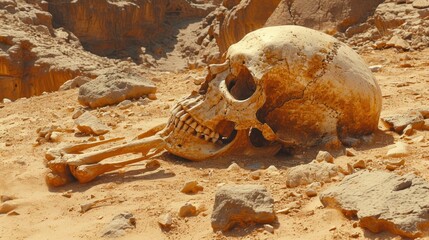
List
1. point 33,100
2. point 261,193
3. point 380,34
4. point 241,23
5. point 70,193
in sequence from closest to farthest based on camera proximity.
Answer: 1. point 261,193
2. point 70,193
3. point 33,100
4. point 380,34
5. point 241,23

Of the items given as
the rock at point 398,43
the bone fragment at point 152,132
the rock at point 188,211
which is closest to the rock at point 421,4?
the rock at point 398,43

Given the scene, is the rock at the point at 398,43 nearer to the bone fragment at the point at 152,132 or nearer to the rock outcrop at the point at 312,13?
the rock outcrop at the point at 312,13

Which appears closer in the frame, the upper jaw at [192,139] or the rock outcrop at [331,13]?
the upper jaw at [192,139]

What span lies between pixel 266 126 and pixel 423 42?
502 centimetres

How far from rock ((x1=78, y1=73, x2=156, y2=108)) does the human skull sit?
8.20 ft

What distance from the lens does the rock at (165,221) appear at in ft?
10.4

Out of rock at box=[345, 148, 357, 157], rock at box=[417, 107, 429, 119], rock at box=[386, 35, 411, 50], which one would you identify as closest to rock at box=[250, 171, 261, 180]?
rock at box=[345, 148, 357, 157]

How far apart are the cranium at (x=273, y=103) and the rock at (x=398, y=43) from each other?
429cm

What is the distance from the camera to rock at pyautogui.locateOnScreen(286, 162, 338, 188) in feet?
11.4

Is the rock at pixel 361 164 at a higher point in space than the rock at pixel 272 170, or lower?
higher

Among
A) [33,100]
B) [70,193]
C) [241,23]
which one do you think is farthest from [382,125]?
[241,23]

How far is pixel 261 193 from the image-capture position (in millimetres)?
3025

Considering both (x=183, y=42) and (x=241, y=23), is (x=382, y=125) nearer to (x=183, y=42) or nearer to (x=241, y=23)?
(x=241, y=23)

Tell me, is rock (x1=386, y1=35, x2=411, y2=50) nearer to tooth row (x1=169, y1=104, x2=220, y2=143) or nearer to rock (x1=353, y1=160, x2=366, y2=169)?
tooth row (x1=169, y1=104, x2=220, y2=143)
